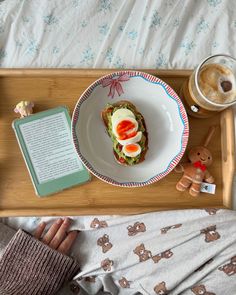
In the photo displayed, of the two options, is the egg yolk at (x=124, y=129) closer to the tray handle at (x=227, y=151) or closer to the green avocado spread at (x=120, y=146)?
the green avocado spread at (x=120, y=146)

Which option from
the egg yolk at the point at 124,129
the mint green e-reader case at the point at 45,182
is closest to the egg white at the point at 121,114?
the egg yolk at the point at 124,129

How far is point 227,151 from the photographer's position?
792mm

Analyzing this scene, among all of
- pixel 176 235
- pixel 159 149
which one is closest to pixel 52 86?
pixel 159 149

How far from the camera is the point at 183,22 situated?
0.91 meters

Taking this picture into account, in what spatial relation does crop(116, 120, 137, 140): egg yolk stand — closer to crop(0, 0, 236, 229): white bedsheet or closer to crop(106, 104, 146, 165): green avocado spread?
crop(106, 104, 146, 165): green avocado spread

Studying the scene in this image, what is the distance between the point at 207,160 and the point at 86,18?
0.45 meters

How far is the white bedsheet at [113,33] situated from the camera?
888 mm

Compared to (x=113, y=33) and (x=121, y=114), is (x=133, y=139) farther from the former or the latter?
(x=113, y=33)

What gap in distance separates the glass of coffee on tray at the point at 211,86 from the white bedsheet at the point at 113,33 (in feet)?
0.44

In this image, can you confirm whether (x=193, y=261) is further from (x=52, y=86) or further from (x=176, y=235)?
(x=52, y=86)

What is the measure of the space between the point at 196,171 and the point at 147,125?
14 cm

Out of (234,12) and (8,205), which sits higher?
(234,12)

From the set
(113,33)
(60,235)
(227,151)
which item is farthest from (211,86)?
(60,235)

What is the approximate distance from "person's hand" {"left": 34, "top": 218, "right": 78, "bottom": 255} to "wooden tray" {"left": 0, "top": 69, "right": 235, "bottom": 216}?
0.10 m
